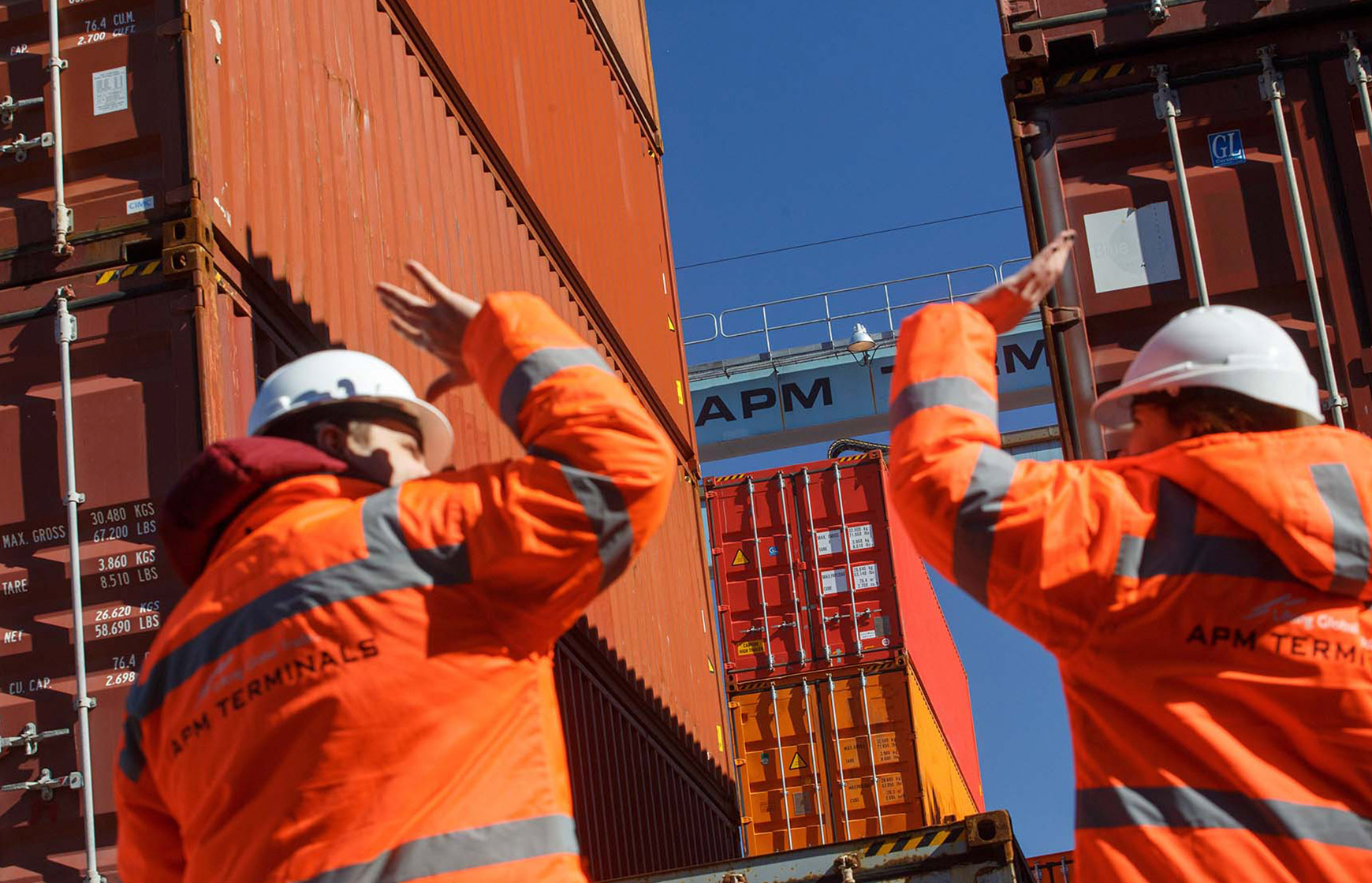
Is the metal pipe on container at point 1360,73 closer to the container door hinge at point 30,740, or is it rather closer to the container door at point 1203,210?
the container door at point 1203,210

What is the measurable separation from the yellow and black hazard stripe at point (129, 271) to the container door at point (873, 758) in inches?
424

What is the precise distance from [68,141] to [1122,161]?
13.3 ft

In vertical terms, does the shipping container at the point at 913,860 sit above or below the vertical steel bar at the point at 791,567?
below

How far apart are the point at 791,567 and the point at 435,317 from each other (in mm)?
13205

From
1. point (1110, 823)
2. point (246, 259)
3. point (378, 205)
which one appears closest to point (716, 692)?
point (378, 205)

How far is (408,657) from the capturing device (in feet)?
8.38

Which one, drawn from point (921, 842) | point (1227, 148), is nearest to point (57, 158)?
point (921, 842)

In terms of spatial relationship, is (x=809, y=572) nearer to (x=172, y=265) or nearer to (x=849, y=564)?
(x=849, y=564)

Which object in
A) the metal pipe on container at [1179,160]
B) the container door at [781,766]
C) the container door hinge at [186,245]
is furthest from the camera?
the container door at [781,766]

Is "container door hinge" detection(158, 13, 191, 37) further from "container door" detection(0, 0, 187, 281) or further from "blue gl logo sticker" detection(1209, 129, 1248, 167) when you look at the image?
"blue gl logo sticker" detection(1209, 129, 1248, 167)

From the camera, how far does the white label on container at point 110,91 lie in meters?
5.65

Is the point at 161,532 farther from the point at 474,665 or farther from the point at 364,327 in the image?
the point at 364,327

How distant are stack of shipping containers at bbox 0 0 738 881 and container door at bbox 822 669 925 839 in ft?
20.9

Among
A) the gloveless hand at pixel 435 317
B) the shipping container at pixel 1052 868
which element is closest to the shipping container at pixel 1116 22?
the gloveless hand at pixel 435 317
